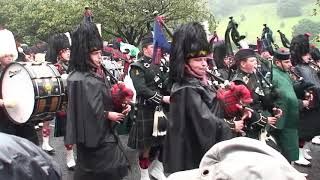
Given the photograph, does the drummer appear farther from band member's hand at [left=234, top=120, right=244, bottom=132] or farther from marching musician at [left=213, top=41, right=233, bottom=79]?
marching musician at [left=213, top=41, right=233, bottom=79]

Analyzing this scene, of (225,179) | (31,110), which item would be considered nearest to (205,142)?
(31,110)

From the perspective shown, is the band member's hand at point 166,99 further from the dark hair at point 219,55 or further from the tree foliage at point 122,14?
the tree foliage at point 122,14

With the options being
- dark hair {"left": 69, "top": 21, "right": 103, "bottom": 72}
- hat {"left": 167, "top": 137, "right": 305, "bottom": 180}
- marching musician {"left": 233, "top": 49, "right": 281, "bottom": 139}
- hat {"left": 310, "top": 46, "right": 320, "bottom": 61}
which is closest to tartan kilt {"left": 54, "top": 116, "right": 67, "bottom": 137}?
dark hair {"left": 69, "top": 21, "right": 103, "bottom": 72}

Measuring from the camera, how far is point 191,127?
148 inches

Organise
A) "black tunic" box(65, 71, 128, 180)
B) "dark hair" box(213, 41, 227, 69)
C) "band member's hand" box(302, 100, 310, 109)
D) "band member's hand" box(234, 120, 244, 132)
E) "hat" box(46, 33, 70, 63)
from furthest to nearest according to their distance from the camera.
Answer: "dark hair" box(213, 41, 227, 69), "hat" box(46, 33, 70, 63), "band member's hand" box(302, 100, 310, 109), "black tunic" box(65, 71, 128, 180), "band member's hand" box(234, 120, 244, 132)

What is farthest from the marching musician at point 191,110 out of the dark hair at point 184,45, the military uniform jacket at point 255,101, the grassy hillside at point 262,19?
the grassy hillside at point 262,19

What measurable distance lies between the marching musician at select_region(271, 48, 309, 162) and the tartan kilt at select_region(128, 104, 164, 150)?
59.6 inches

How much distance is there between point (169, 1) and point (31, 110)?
20.2m

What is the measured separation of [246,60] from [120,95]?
173cm

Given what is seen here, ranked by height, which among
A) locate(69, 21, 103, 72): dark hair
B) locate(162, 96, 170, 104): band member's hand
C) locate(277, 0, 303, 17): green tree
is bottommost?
locate(277, 0, 303, 17): green tree

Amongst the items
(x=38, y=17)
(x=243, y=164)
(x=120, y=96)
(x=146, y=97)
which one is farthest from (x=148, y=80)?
(x=38, y=17)

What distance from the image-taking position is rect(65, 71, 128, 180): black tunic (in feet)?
14.7

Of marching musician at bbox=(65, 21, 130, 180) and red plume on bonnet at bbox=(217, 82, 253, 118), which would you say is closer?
red plume on bonnet at bbox=(217, 82, 253, 118)

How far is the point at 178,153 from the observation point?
378cm
